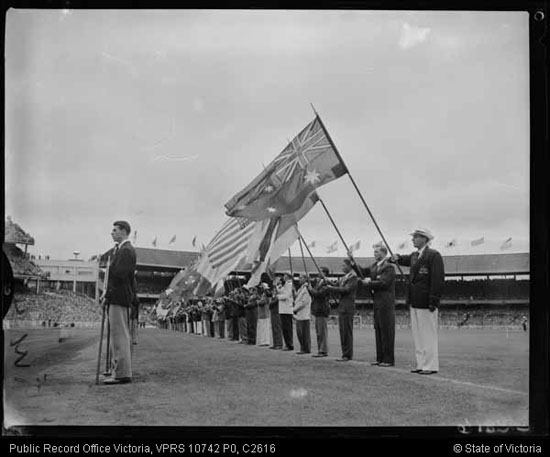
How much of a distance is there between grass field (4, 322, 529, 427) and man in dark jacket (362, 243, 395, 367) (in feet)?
1.80

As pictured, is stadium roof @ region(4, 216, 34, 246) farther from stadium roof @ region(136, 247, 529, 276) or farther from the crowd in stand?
stadium roof @ region(136, 247, 529, 276)

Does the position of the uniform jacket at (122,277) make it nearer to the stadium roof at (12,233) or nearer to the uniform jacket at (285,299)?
the stadium roof at (12,233)

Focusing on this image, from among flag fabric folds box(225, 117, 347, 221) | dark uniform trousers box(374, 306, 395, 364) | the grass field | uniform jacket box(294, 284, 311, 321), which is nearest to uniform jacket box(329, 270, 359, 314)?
dark uniform trousers box(374, 306, 395, 364)

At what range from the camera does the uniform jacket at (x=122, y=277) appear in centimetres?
477

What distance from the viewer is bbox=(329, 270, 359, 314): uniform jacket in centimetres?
612

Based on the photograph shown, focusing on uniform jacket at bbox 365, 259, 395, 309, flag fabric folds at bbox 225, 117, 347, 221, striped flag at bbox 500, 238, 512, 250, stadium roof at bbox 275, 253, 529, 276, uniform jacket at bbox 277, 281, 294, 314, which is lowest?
uniform jacket at bbox 277, 281, 294, 314

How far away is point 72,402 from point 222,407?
3.12 feet

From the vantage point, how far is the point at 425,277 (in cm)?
500

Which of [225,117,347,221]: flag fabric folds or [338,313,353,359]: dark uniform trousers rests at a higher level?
[225,117,347,221]: flag fabric folds

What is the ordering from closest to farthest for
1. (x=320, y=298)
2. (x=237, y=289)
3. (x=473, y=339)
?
(x=473, y=339), (x=320, y=298), (x=237, y=289)

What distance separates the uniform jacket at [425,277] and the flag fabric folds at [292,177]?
803 millimetres

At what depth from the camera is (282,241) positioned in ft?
18.4
